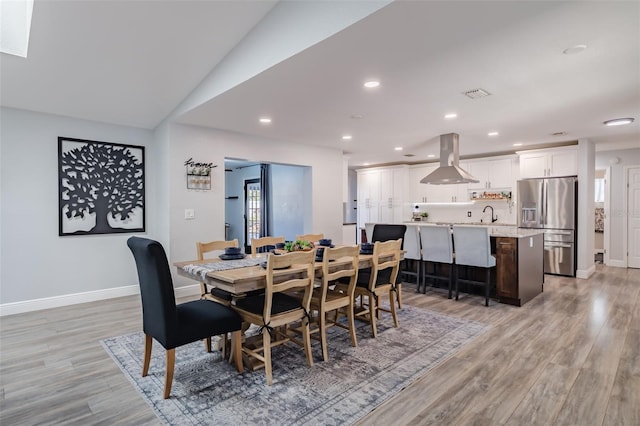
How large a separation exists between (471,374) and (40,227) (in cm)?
493

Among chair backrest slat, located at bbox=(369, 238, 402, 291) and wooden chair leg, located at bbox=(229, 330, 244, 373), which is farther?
chair backrest slat, located at bbox=(369, 238, 402, 291)

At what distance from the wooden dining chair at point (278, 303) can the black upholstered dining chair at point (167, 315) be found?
0.16 meters

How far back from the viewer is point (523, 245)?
450 cm

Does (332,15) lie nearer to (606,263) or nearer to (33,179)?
(33,179)

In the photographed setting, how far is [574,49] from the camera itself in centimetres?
254

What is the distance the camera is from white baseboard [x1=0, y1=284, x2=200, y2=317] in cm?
406

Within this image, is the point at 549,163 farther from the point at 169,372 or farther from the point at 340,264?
the point at 169,372

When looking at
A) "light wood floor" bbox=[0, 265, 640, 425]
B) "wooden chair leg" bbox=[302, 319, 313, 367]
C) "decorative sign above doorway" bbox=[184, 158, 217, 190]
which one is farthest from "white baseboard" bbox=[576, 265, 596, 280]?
→ "decorative sign above doorway" bbox=[184, 158, 217, 190]

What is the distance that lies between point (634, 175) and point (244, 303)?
831 centimetres

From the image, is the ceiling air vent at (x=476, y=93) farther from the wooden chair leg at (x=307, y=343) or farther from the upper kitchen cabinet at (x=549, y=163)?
the upper kitchen cabinet at (x=549, y=163)

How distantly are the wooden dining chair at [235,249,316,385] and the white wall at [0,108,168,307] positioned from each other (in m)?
2.64

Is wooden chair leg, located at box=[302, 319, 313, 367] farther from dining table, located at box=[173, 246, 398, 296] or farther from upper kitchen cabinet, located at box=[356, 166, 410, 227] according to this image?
upper kitchen cabinet, located at box=[356, 166, 410, 227]

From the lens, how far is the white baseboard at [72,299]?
4.06m

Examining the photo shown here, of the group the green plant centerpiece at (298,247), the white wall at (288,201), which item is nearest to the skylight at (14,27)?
Result: the green plant centerpiece at (298,247)
